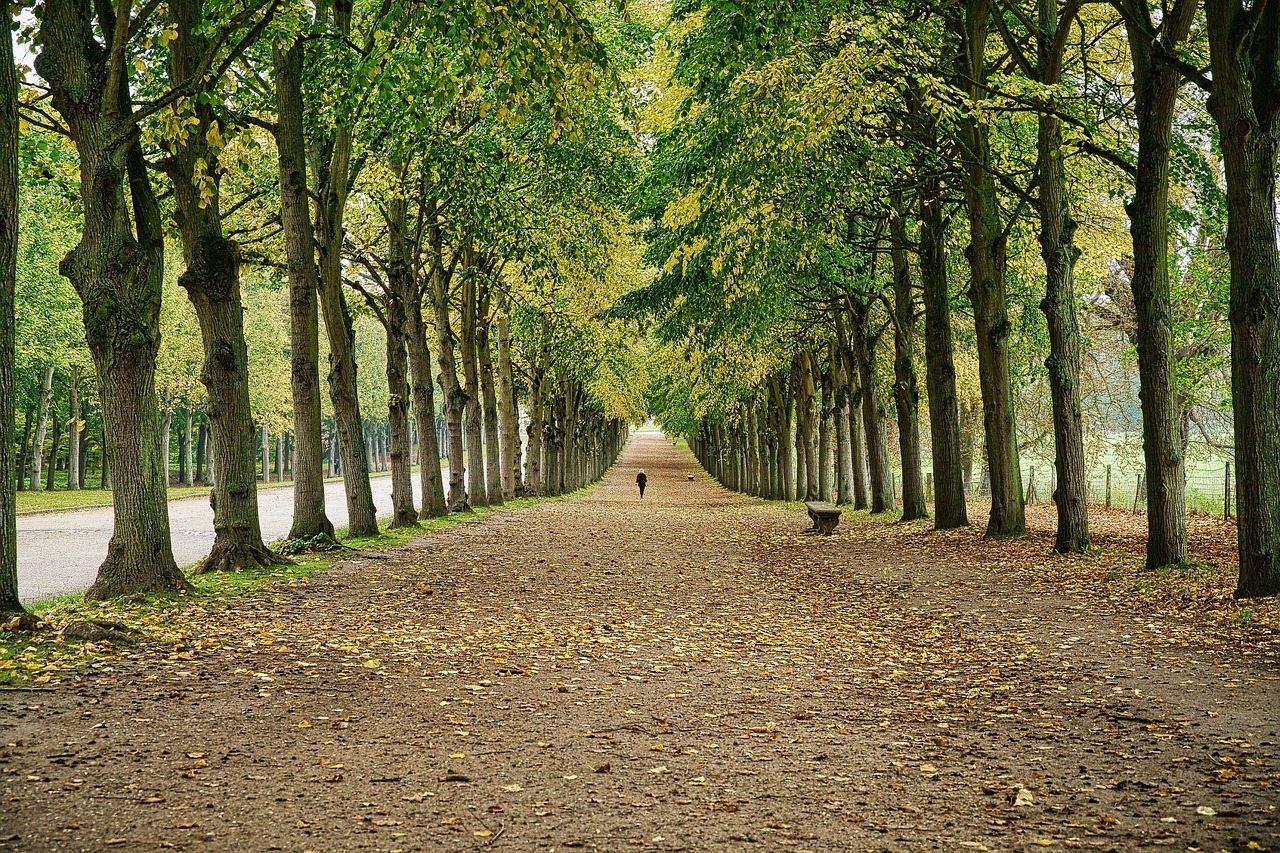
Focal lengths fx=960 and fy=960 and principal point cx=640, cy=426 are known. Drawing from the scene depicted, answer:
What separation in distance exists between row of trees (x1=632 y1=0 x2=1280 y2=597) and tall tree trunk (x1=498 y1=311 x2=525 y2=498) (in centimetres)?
859

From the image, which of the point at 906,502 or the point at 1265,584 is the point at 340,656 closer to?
the point at 1265,584

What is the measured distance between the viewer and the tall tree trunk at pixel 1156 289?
11617 millimetres

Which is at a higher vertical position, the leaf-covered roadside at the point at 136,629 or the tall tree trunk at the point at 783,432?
the tall tree trunk at the point at 783,432

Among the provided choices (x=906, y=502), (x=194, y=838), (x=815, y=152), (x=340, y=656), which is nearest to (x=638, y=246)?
(x=906, y=502)

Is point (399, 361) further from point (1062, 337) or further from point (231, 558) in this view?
point (1062, 337)

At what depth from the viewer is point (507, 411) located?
101 ft

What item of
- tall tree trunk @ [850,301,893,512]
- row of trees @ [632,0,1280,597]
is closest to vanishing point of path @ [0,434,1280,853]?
row of trees @ [632,0,1280,597]

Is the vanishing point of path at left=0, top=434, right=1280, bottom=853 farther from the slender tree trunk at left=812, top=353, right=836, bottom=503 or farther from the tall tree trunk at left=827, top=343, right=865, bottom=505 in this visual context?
the slender tree trunk at left=812, top=353, right=836, bottom=503

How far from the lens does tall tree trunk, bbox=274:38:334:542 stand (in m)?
14.4

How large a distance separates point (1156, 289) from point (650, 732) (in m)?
9.16

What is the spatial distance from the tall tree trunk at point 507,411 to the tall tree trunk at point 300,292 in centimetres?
1472

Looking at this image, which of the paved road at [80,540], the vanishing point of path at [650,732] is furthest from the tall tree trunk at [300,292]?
the vanishing point of path at [650,732]

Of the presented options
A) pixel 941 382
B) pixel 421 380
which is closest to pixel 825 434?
pixel 941 382

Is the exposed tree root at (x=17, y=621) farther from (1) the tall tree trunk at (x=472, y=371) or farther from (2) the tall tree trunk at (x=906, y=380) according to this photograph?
(2) the tall tree trunk at (x=906, y=380)
